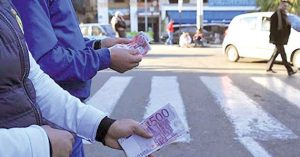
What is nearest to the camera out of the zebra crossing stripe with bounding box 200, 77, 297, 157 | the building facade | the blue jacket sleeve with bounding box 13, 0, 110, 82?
the blue jacket sleeve with bounding box 13, 0, 110, 82

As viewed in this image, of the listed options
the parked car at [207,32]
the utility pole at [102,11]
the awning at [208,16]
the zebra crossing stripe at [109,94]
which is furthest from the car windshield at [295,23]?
the utility pole at [102,11]

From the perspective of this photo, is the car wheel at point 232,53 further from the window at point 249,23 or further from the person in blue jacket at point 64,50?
the person in blue jacket at point 64,50

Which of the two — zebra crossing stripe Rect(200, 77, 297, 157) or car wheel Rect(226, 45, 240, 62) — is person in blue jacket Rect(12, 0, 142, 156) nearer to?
zebra crossing stripe Rect(200, 77, 297, 157)

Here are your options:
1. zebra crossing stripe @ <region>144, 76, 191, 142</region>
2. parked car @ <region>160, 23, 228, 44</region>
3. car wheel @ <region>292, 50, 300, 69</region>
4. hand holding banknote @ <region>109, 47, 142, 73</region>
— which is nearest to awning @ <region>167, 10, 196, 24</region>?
parked car @ <region>160, 23, 228, 44</region>

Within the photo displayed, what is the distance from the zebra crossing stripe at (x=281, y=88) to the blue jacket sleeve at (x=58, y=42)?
6.65 m

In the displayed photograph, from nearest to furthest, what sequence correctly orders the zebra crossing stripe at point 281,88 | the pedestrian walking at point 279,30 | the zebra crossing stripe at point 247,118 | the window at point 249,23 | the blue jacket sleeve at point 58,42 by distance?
1. the blue jacket sleeve at point 58,42
2. the zebra crossing stripe at point 247,118
3. the zebra crossing stripe at point 281,88
4. the pedestrian walking at point 279,30
5. the window at point 249,23

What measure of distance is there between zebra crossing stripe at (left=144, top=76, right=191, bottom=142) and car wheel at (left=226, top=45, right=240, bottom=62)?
4.73 m

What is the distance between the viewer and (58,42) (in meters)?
2.27

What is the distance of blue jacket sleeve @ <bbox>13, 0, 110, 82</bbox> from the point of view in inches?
82.9

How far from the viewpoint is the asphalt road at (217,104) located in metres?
5.79

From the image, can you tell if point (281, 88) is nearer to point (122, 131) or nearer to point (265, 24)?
point (265, 24)

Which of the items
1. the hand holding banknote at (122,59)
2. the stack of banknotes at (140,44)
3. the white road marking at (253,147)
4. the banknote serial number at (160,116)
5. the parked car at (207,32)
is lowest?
the parked car at (207,32)

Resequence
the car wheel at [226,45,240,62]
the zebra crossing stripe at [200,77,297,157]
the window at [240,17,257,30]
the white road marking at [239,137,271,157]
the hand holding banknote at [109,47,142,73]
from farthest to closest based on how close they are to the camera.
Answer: the car wheel at [226,45,240,62]
the window at [240,17,257,30]
the zebra crossing stripe at [200,77,297,157]
the white road marking at [239,137,271,157]
the hand holding banknote at [109,47,142,73]

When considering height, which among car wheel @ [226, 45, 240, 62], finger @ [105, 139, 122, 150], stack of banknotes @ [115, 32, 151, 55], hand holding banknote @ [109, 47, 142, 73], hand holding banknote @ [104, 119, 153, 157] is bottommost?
car wheel @ [226, 45, 240, 62]
